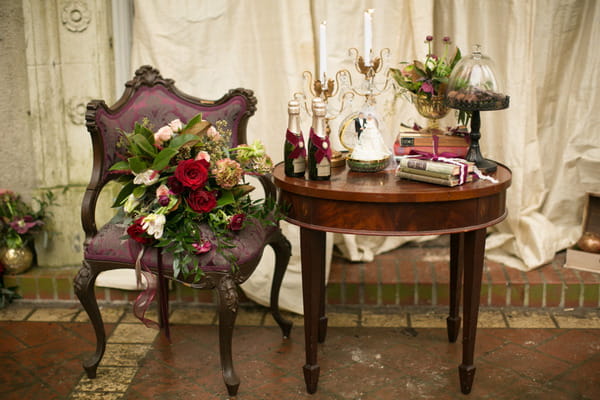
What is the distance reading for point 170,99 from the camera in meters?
3.00

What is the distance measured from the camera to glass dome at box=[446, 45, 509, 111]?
2.56 metres

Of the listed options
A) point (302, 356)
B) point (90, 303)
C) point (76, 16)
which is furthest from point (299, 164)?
point (76, 16)

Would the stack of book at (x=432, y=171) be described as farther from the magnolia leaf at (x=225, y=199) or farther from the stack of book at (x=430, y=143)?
the magnolia leaf at (x=225, y=199)

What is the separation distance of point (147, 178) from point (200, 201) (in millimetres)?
225

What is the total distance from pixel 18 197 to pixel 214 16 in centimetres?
149

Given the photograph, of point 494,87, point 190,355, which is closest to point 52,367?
point 190,355

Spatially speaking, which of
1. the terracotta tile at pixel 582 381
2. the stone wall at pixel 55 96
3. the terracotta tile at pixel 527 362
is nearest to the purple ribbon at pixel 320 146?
the terracotta tile at pixel 527 362

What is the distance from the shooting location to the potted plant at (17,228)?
3.55 metres

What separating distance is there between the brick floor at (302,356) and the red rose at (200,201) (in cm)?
79

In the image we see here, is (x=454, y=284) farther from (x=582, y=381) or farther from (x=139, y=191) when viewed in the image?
(x=139, y=191)

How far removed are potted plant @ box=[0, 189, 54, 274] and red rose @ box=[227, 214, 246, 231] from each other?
57.1 inches

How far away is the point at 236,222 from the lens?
2.63m

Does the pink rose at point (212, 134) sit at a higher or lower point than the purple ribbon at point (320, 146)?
higher

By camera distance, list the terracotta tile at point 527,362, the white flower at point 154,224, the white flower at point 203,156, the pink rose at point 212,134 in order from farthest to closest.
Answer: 1. the terracotta tile at point 527,362
2. the pink rose at point 212,134
3. the white flower at point 203,156
4. the white flower at point 154,224
